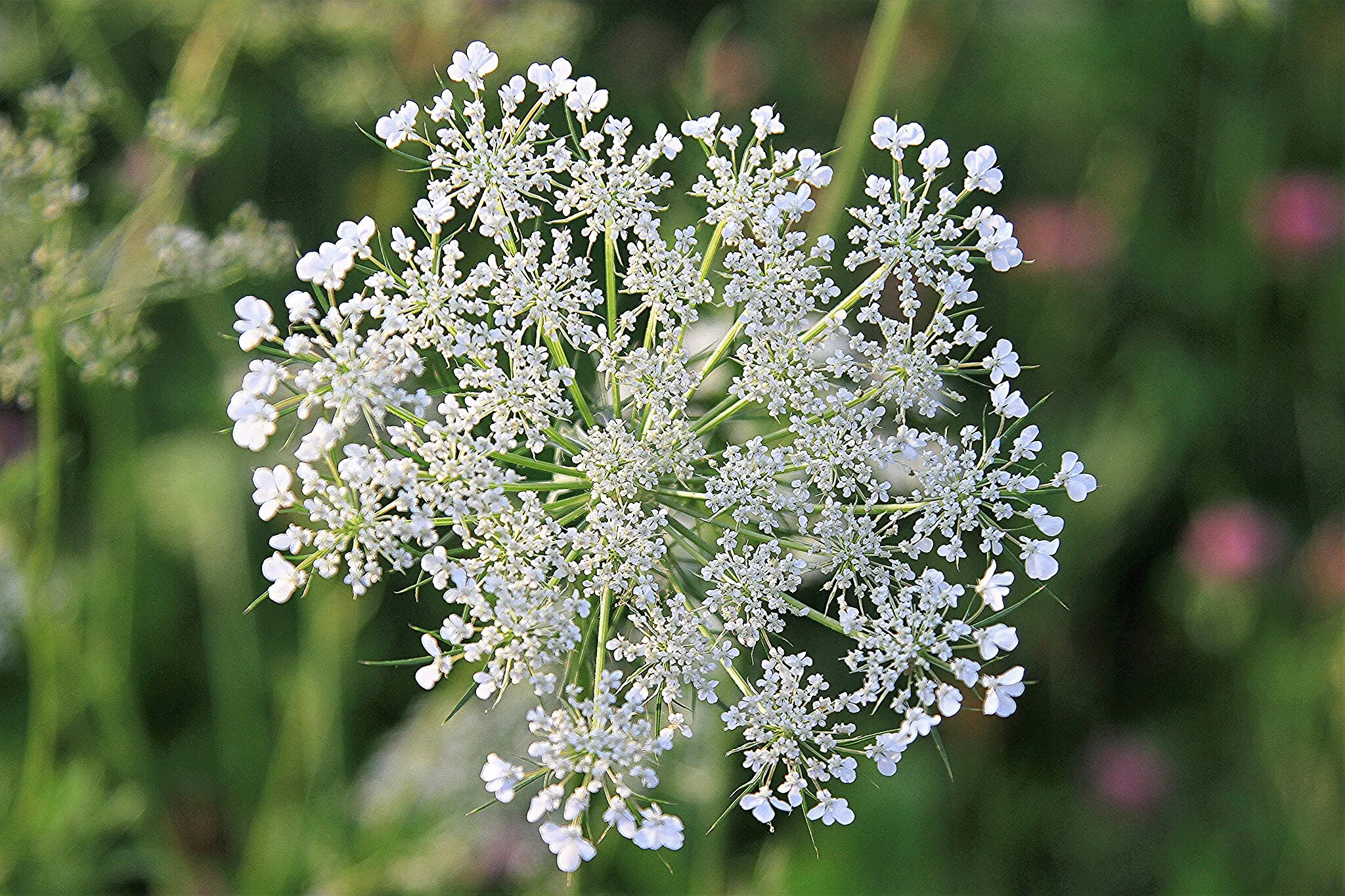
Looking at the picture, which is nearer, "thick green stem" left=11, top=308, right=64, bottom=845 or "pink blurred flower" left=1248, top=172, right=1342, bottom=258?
"thick green stem" left=11, top=308, right=64, bottom=845

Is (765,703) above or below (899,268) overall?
below

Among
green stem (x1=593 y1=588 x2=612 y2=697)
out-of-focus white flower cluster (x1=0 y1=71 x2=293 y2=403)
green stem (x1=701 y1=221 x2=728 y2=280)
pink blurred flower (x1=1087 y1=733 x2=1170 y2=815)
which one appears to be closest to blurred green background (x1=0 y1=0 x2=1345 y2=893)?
pink blurred flower (x1=1087 y1=733 x2=1170 y2=815)

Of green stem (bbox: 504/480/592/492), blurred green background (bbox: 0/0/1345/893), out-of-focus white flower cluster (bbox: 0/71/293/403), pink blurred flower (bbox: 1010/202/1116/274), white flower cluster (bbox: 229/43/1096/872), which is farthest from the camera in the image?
pink blurred flower (bbox: 1010/202/1116/274)

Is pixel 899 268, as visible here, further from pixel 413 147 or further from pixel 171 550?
pixel 171 550

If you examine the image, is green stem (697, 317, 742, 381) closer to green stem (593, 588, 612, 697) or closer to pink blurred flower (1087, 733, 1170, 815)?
green stem (593, 588, 612, 697)

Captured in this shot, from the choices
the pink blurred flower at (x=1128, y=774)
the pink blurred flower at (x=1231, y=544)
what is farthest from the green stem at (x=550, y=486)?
the pink blurred flower at (x=1231, y=544)

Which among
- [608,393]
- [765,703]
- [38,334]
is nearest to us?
[765,703]

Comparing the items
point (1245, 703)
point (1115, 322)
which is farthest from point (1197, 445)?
point (1245, 703)
